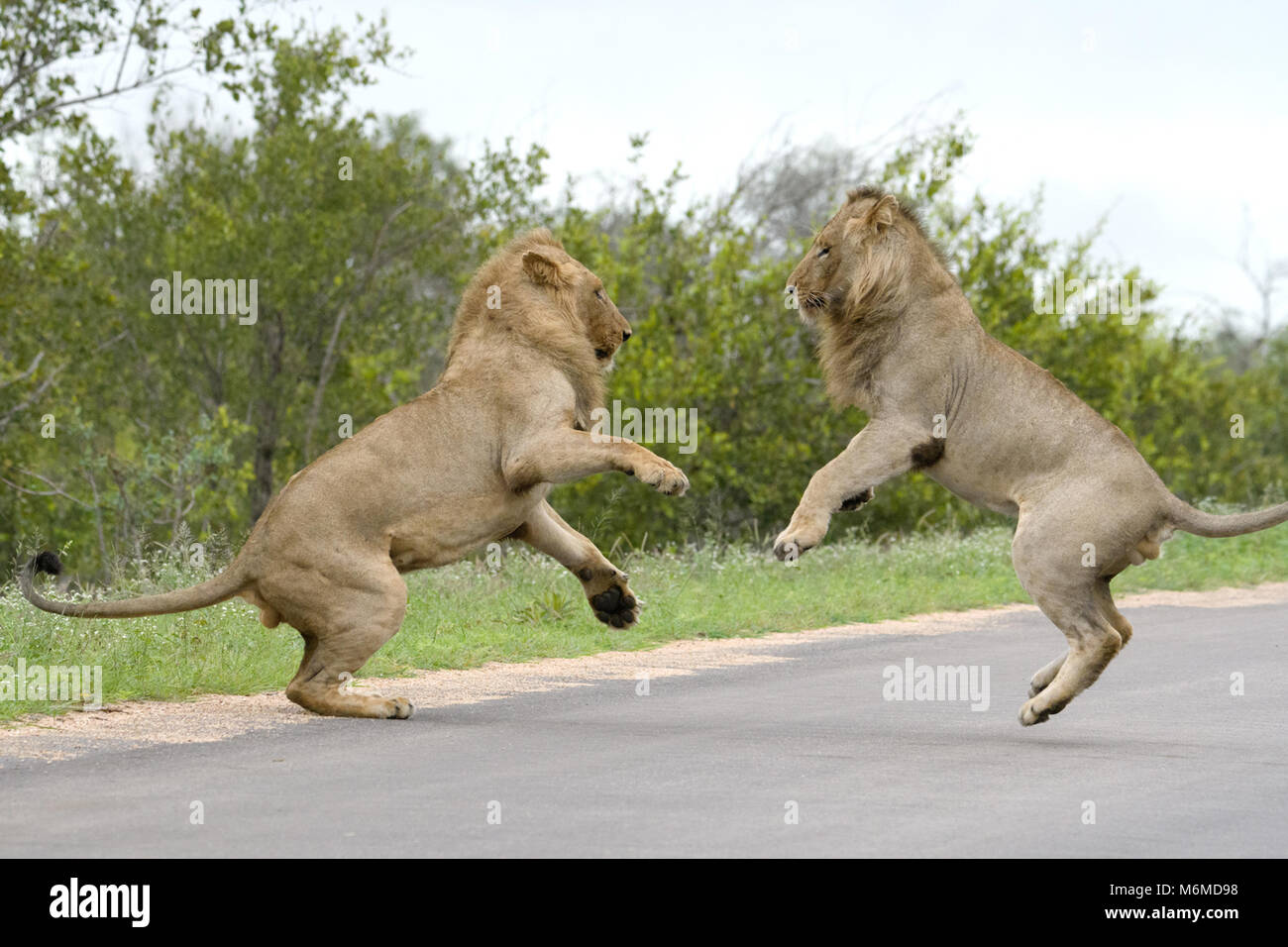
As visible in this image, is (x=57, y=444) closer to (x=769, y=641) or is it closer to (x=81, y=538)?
(x=81, y=538)

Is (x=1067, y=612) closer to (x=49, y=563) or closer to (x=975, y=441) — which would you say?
(x=975, y=441)

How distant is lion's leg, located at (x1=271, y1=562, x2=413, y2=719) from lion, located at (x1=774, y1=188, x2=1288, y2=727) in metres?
1.94

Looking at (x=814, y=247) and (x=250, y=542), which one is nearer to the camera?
(x=250, y=542)

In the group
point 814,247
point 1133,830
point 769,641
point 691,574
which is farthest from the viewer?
point 691,574

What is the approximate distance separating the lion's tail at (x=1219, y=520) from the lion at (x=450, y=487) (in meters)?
2.43

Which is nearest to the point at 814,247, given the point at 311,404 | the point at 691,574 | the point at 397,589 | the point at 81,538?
the point at 397,589

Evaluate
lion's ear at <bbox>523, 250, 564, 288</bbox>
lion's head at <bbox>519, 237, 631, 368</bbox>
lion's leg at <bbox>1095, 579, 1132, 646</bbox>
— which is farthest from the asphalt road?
lion's ear at <bbox>523, 250, 564, 288</bbox>

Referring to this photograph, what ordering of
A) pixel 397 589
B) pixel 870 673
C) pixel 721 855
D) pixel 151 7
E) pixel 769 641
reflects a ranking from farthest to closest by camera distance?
pixel 151 7, pixel 769 641, pixel 870 673, pixel 397 589, pixel 721 855

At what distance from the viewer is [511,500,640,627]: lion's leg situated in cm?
890

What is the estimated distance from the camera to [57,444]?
71.0 feet

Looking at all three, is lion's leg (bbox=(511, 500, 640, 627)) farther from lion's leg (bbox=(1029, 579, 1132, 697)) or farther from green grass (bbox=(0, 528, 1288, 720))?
lion's leg (bbox=(1029, 579, 1132, 697))

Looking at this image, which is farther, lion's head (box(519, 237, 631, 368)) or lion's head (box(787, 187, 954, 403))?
lion's head (box(519, 237, 631, 368))

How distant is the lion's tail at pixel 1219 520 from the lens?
806 centimetres

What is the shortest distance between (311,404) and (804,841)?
65.6 feet
